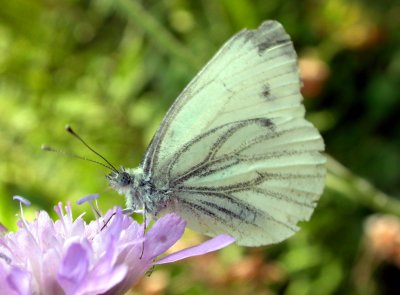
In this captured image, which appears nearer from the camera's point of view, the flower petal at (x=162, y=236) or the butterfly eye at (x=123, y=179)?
the flower petal at (x=162, y=236)

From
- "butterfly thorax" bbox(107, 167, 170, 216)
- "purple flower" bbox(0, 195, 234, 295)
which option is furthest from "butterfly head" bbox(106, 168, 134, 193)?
"purple flower" bbox(0, 195, 234, 295)

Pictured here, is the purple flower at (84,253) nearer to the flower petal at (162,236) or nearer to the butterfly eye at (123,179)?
the flower petal at (162,236)

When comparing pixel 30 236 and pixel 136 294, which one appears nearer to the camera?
pixel 30 236

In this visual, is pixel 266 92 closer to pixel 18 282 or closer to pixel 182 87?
pixel 18 282

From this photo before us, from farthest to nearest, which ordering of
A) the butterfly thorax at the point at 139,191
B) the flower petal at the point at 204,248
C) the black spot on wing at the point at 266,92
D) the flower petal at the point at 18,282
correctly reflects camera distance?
1. the black spot on wing at the point at 266,92
2. the butterfly thorax at the point at 139,191
3. the flower petal at the point at 204,248
4. the flower petal at the point at 18,282

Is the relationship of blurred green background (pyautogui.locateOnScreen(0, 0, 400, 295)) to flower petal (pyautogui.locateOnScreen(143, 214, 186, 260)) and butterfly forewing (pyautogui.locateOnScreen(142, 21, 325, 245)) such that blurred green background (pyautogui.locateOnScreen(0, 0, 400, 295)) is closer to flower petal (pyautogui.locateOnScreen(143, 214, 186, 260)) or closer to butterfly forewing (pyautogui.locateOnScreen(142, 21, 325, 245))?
butterfly forewing (pyautogui.locateOnScreen(142, 21, 325, 245))

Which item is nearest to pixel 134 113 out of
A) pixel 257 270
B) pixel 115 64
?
pixel 115 64

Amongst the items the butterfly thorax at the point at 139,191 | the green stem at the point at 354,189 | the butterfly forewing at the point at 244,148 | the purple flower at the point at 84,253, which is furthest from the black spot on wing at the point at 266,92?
the green stem at the point at 354,189

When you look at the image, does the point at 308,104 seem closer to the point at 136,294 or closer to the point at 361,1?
the point at 361,1
